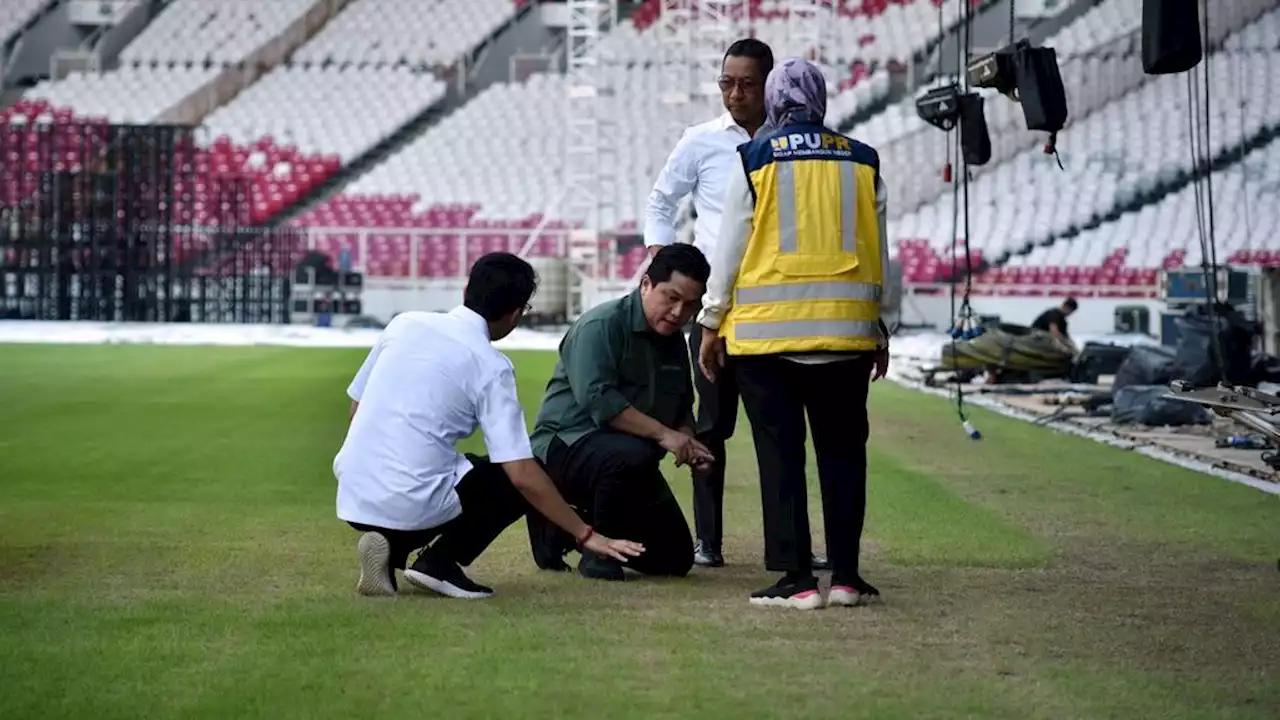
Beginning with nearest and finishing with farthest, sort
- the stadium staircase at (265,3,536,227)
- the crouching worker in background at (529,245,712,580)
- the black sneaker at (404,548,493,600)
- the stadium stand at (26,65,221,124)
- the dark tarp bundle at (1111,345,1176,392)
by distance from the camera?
the black sneaker at (404,548,493,600) → the crouching worker in background at (529,245,712,580) → the dark tarp bundle at (1111,345,1176,392) → the stadium staircase at (265,3,536,227) → the stadium stand at (26,65,221,124)

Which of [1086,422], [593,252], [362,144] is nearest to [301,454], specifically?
[1086,422]

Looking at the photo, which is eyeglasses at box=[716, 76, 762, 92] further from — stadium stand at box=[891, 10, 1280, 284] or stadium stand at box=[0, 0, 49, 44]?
stadium stand at box=[0, 0, 49, 44]

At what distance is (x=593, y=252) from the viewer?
36219 mm

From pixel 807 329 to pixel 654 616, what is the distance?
0.86 metres

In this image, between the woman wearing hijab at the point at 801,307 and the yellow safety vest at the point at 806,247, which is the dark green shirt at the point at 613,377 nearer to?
the woman wearing hijab at the point at 801,307

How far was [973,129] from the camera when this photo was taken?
11.0 meters

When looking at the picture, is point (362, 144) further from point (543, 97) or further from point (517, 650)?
point (517, 650)

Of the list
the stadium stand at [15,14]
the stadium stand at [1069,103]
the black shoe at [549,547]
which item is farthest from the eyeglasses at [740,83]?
the stadium stand at [15,14]

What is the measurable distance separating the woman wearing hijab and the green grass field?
0.25 m

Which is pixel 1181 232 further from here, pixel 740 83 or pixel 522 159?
pixel 740 83

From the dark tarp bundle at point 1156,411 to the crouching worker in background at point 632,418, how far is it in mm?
7311

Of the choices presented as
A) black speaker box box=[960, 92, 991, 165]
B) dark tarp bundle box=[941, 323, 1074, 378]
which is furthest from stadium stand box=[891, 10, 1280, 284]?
black speaker box box=[960, 92, 991, 165]

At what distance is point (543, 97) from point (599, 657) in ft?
129

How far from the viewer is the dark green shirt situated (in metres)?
6.15
